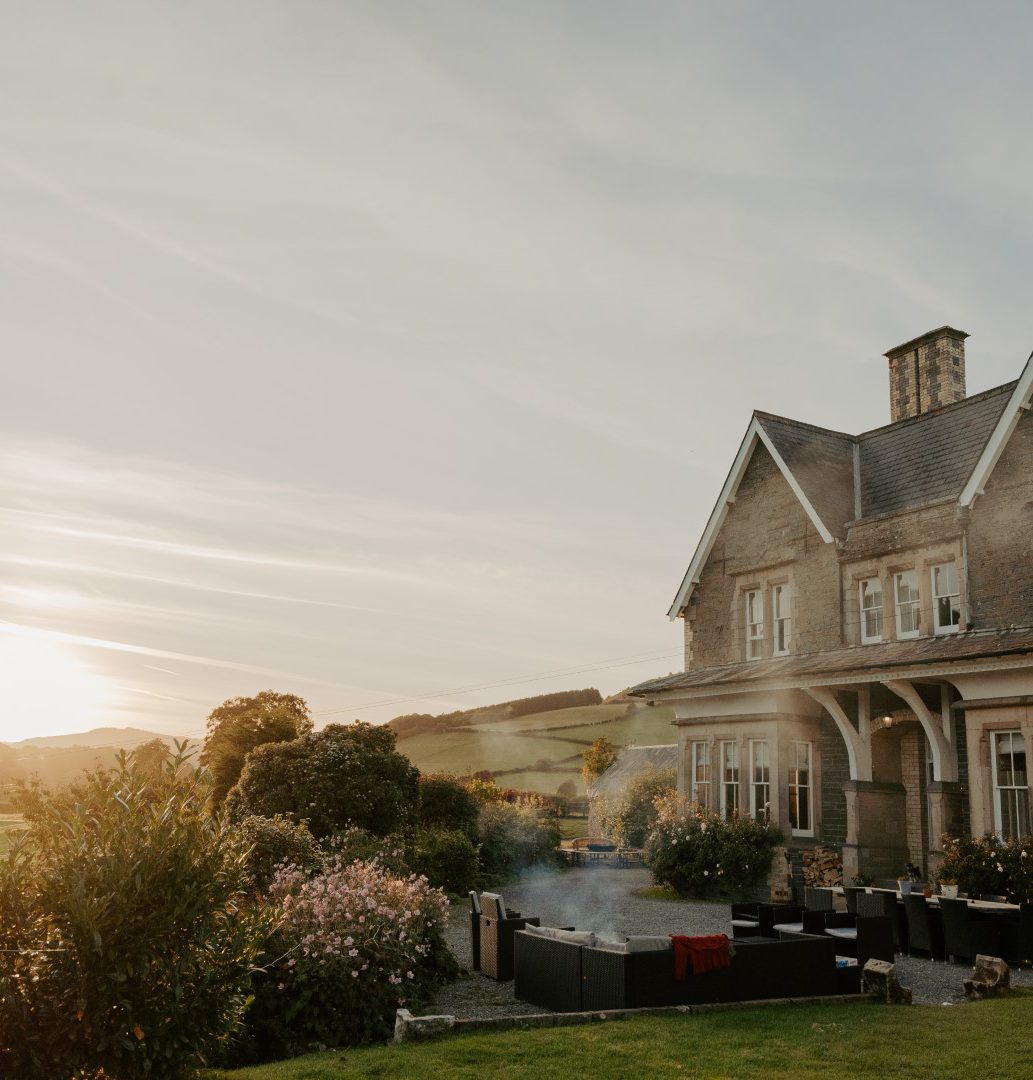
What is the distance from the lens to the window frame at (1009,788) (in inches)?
673

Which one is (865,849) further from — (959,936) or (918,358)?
(918,358)

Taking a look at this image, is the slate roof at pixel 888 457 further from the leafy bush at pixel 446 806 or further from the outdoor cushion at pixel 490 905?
the leafy bush at pixel 446 806

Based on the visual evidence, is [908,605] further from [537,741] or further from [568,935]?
[537,741]

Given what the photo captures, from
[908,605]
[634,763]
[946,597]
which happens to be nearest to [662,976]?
[946,597]

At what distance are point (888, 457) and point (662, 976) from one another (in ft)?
54.1

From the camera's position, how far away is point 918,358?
85.7 ft

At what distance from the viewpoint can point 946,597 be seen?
20.5 metres

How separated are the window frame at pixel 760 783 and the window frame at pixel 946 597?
14.0ft

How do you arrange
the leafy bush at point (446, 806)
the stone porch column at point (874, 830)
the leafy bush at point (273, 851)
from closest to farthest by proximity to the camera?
1. the leafy bush at point (273, 851)
2. the stone porch column at point (874, 830)
3. the leafy bush at point (446, 806)

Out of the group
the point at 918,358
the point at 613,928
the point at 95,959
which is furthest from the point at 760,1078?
the point at 918,358

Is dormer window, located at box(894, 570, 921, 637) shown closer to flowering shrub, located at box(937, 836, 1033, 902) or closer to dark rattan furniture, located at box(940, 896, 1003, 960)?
flowering shrub, located at box(937, 836, 1033, 902)

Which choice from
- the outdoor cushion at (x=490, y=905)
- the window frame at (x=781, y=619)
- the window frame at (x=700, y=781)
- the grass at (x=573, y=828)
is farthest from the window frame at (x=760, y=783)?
the grass at (x=573, y=828)

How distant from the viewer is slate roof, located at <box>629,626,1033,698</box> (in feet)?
57.1

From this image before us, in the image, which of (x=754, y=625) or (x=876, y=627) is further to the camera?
(x=754, y=625)
